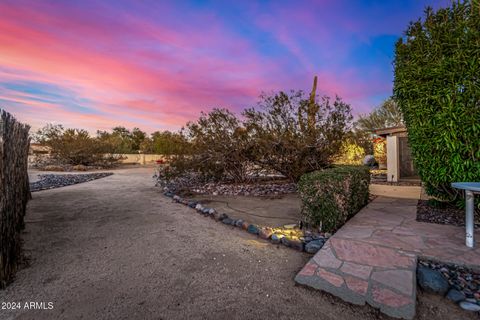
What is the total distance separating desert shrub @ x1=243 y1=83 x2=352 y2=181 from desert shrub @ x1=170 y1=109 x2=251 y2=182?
421mm

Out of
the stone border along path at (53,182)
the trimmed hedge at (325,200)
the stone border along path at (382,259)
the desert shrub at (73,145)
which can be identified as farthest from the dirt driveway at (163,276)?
the desert shrub at (73,145)

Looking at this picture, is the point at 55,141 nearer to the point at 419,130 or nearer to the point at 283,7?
the point at 283,7

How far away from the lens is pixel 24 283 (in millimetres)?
1892

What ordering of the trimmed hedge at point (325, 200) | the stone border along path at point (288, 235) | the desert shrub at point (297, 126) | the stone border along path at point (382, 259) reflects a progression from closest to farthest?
the stone border along path at point (382, 259), the stone border along path at point (288, 235), the trimmed hedge at point (325, 200), the desert shrub at point (297, 126)

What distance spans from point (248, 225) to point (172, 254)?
1.20 meters

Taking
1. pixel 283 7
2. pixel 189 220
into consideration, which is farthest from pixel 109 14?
pixel 189 220

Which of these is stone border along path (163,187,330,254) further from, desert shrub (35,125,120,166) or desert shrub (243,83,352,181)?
desert shrub (35,125,120,166)

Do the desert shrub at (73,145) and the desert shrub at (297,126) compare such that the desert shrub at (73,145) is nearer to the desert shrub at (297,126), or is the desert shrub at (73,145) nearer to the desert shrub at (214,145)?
the desert shrub at (214,145)

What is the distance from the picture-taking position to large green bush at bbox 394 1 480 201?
300 cm

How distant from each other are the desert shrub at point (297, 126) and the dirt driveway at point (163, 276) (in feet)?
10.9

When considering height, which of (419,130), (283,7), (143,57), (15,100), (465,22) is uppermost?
(283,7)

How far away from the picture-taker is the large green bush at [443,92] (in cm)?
300

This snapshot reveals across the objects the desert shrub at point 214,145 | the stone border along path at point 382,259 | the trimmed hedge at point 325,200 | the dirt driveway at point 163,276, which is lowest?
the dirt driveway at point 163,276

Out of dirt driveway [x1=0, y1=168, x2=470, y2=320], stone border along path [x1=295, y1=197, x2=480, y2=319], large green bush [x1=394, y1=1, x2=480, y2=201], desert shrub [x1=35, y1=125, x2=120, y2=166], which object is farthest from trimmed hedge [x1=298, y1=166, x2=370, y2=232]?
desert shrub [x1=35, y1=125, x2=120, y2=166]
